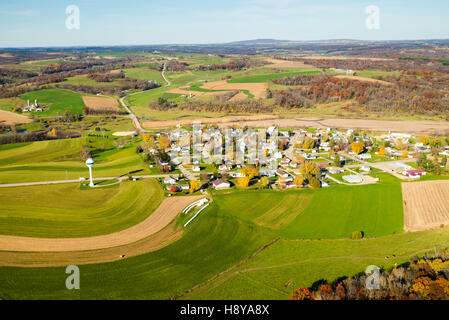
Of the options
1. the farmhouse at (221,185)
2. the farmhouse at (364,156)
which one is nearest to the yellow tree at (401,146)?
the farmhouse at (364,156)

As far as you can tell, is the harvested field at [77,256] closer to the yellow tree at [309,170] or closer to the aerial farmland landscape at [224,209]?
the aerial farmland landscape at [224,209]

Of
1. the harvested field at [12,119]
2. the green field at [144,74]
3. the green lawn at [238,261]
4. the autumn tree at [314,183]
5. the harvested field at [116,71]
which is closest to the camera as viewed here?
the green lawn at [238,261]

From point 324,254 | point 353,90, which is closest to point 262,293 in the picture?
point 324,254

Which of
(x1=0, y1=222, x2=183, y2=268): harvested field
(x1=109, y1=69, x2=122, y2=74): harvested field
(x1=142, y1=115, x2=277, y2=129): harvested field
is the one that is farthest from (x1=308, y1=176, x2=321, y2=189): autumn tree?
(x1=109, y1=69, x2=122, y2=74): harvested field

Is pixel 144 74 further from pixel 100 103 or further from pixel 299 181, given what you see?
pixel 299 181

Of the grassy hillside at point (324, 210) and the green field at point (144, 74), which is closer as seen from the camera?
the grassy hillside at point (324, 210)
